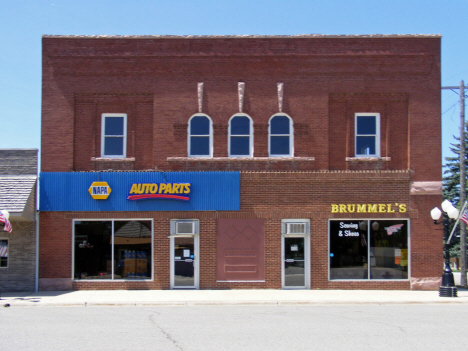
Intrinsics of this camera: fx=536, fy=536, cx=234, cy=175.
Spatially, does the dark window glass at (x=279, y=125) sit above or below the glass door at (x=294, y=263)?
above

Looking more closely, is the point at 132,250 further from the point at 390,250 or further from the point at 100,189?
the point at 390,250

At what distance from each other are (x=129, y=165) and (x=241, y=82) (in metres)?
4.92

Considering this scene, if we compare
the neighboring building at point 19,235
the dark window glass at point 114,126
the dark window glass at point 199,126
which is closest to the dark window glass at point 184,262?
the dark window glass at point 199,126

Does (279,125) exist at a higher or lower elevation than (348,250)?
higher

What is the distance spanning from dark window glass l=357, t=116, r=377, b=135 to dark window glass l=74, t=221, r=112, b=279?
9.47 meters

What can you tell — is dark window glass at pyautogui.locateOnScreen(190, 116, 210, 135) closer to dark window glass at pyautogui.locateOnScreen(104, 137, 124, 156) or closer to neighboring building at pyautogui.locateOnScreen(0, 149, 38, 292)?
dark window glass at pyautogui.locateOnScreen(104, 137, 124, 156)

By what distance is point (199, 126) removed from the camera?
62.4 ft

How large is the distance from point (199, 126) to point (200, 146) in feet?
2.34

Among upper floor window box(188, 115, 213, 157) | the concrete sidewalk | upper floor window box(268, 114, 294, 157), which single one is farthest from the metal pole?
upper floor window box(188, 115, 213, 157)

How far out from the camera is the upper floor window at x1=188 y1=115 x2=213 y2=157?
62.3 ft

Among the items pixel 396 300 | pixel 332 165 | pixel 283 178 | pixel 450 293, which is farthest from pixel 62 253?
pixel 450 293

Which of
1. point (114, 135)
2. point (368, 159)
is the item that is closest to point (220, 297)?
point (114, 135)

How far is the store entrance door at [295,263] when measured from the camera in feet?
61.3

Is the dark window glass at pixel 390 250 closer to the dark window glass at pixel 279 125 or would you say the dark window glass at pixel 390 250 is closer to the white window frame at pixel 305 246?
the white window frame at pixel 305 246
